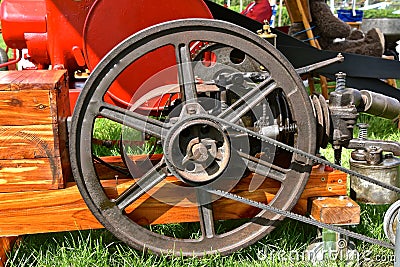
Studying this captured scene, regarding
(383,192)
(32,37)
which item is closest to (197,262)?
(383,192)

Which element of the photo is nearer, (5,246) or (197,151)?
(197,151)

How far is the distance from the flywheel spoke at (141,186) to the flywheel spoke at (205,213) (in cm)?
19

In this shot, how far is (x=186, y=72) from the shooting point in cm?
191

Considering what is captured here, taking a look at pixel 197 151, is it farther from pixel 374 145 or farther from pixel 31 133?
pixel 374 145

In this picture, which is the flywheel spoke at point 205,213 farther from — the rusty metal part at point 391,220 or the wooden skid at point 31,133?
the rusty metal part at point 391,220

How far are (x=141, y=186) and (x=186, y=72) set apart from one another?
492mm

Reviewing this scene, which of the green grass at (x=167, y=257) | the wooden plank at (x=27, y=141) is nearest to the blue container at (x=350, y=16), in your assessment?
the green grass at (x=167, y=257)

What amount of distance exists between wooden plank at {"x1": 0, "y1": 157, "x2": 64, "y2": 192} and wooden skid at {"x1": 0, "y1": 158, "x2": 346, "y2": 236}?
0.09ft

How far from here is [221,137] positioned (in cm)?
Result: 192

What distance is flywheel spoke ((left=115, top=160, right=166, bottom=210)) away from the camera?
1.97m

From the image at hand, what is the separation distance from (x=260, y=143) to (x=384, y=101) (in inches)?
26.6

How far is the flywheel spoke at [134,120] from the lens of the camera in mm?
1892

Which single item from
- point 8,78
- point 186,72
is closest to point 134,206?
point 186,72

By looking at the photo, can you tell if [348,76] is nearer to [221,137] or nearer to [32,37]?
[221,137]
